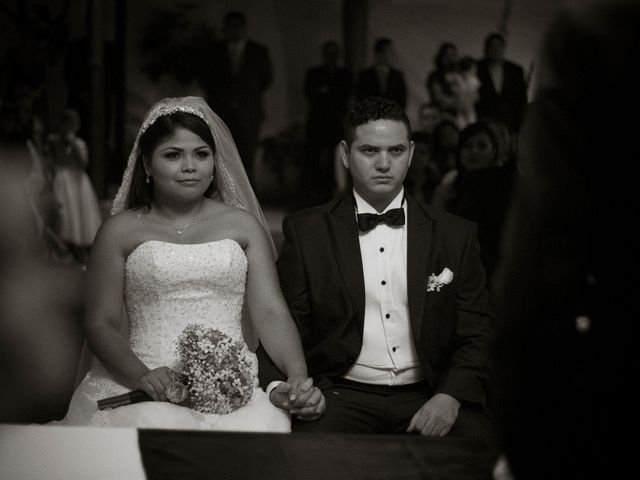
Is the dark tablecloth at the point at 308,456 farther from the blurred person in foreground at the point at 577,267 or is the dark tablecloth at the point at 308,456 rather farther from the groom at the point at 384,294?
the groom at the point at 384,294

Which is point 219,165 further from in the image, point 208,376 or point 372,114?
point 208,376

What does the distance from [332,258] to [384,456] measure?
1582 mm

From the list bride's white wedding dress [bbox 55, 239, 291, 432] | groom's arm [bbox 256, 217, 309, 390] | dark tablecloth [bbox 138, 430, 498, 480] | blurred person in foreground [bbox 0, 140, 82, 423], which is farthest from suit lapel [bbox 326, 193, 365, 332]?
blurred person in foreground [bbox 0, 140, 82, 423]

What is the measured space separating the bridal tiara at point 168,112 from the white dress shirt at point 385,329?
32.3 inches

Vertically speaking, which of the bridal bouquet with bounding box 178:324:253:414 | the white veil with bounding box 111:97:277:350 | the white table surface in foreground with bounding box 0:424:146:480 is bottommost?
the bridal bouquet with bounding box 178:324:253:414

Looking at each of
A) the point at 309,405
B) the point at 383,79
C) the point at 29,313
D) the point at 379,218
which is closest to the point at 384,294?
the point at 379,218

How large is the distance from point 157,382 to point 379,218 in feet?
3.27

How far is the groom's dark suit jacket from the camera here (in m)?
3.31

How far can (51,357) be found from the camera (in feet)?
15.7

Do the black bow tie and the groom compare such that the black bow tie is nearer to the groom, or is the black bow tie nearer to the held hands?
the groom

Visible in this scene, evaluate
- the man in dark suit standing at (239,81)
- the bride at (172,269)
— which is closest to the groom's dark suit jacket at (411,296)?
the bride at (172,269)

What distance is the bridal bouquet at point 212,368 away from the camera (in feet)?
9.49

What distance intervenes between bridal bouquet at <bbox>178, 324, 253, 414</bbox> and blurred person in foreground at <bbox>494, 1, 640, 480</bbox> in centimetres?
183

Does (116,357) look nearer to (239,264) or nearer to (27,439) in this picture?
(239,264)
